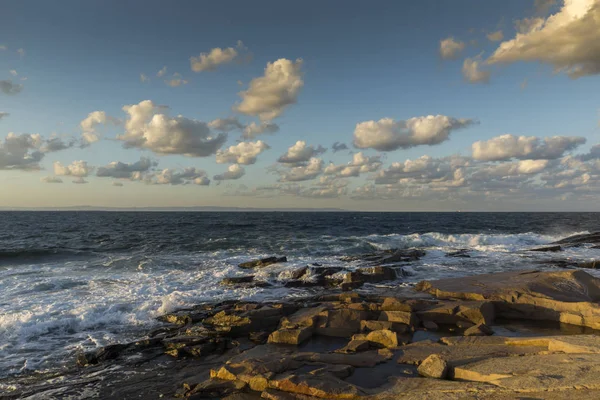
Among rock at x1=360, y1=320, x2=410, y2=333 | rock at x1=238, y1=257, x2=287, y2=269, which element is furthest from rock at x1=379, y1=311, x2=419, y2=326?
rock at x1=238, y1=257, x2=287, y2=269

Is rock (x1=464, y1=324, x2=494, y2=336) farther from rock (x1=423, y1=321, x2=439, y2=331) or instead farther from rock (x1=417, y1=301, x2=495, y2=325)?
rock (x1=423, y1=321, x2=439, y2=331)

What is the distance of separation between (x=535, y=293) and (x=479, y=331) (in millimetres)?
5041

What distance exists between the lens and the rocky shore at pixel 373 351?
25.9ft

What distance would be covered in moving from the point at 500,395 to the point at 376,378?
272 centimetres

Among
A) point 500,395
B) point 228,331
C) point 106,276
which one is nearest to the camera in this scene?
point 500,395

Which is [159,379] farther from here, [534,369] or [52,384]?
[534,369]

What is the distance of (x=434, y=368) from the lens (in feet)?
27.7

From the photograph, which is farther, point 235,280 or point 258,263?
point 258,263

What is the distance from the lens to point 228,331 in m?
13.3

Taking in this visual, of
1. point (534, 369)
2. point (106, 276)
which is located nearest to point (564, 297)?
point (534, 369)

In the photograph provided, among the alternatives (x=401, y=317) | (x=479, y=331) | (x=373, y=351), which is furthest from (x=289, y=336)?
(x=479, y=331)

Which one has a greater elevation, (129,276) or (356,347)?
(356,347)

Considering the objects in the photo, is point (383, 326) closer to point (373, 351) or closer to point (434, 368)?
point (373, 351)

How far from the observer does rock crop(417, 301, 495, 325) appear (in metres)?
13.4
